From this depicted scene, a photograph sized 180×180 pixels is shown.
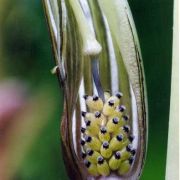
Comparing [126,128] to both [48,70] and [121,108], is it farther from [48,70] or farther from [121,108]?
[48,70]

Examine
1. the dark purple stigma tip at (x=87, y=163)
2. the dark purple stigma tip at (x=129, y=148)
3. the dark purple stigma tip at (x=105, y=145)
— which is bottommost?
the dark purple stigma tip at (x=87, y=163)

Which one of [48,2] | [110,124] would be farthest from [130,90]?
[48,2]

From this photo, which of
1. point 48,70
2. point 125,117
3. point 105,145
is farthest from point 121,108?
point 48,70

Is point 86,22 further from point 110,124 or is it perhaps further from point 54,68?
point 110,124

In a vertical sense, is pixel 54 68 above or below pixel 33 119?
above

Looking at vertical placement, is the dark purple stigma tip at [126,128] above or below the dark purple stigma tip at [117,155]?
above

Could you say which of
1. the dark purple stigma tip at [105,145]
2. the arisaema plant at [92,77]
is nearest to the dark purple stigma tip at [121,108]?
the arisaema plant at [92,77]

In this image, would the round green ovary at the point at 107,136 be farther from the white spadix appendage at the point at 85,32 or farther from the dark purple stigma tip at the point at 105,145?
the white spadix appendage at the point at 85,32
